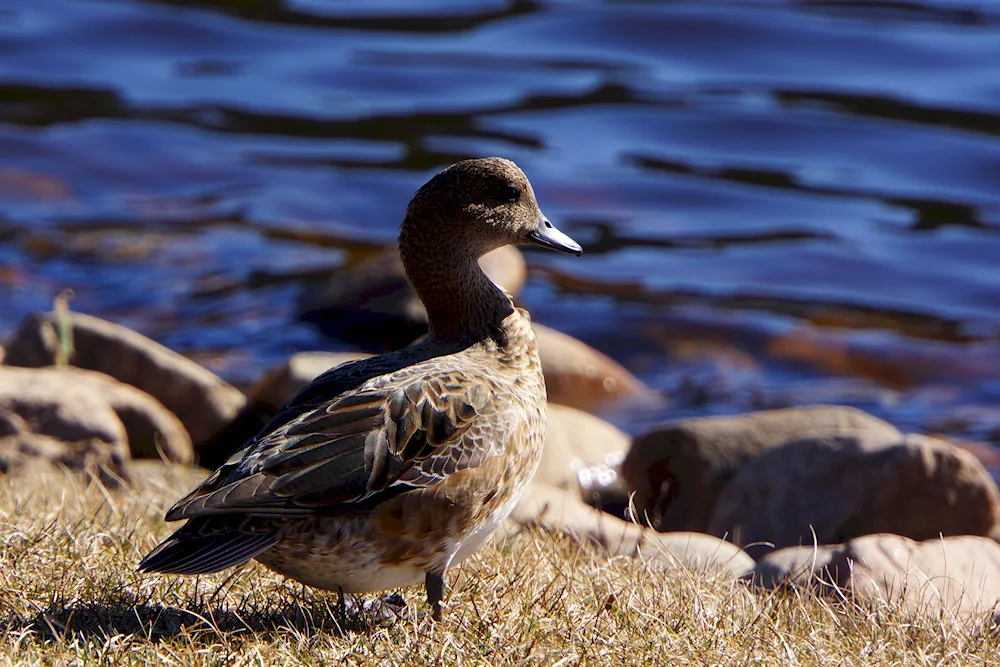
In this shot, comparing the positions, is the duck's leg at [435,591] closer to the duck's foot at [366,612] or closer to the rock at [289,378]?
the duck's foot at [366,612]

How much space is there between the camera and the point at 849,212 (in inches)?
427

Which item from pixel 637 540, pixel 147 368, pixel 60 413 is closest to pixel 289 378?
pixel 147 368

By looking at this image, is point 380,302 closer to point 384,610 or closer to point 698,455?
point 698,455

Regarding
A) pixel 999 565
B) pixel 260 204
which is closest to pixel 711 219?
pixel 260 204

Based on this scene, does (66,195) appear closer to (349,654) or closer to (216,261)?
(216,261)

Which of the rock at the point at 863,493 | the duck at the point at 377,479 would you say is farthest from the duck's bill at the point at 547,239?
the rock at the point at 863,493

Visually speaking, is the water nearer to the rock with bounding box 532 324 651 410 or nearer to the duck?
the rock with bounding box 532 324 651 410

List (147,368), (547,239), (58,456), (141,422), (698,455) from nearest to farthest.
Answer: (547,239) < (58,456) < (698,455) < (141,422) < (147,368)

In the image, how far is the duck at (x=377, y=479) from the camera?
3.66 metres

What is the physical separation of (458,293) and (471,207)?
26 centimetres

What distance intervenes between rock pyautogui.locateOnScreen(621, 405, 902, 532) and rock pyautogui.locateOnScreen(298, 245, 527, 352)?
2608mm

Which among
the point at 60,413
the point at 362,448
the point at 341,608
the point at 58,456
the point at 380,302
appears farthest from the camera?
the point at 380,302

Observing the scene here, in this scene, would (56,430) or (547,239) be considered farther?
(56,430)

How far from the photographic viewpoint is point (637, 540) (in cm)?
470
